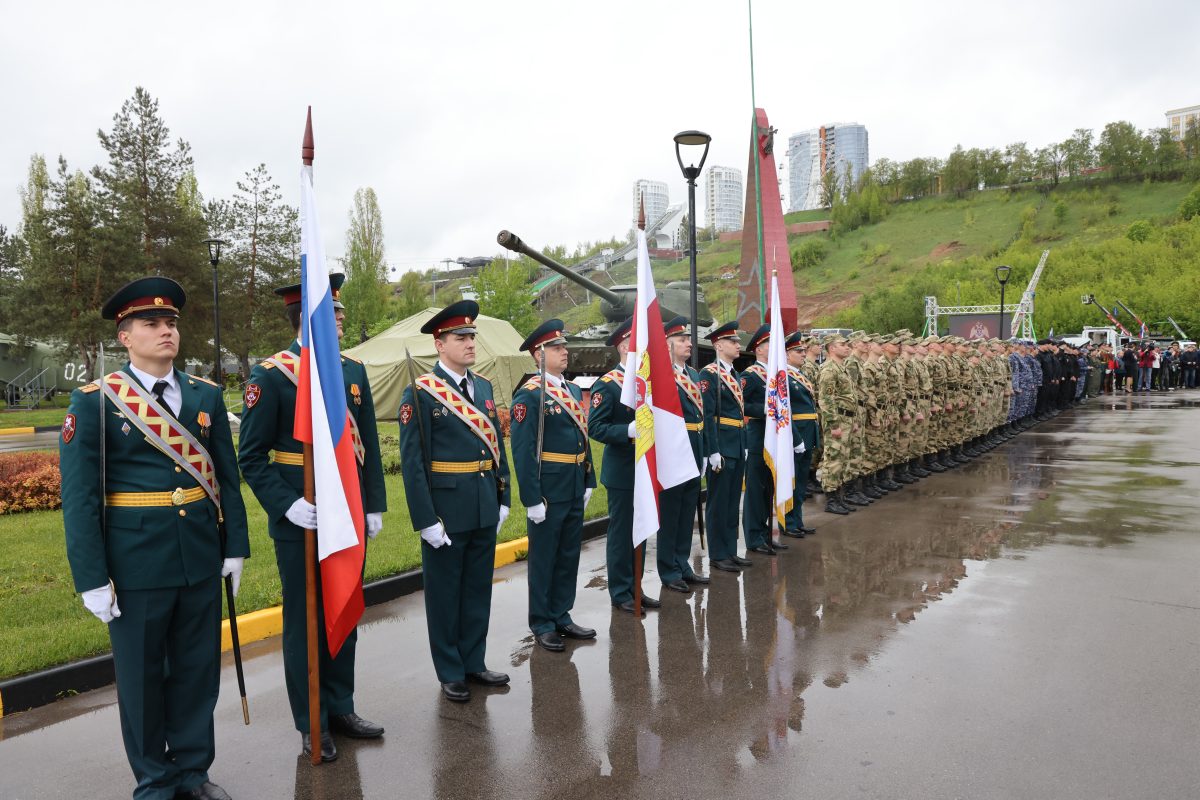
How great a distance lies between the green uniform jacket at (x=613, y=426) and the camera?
5.77 m

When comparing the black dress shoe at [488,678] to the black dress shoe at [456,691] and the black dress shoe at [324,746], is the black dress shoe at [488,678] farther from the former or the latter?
the black dress shoe at [324,746]

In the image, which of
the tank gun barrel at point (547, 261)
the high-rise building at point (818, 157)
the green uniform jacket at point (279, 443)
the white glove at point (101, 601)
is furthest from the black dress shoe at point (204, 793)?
the high-rise building at point (818, 157)

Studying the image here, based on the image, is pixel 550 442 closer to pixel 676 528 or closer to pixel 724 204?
pixel 676 528

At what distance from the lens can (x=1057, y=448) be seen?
47.2 feet

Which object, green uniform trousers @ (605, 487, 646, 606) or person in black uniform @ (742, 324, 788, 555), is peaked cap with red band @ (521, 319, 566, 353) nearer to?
green uniform trousers @ (605, 487, 646, 606)

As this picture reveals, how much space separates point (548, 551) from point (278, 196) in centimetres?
3470

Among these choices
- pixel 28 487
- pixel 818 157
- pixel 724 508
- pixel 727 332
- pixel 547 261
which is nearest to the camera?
pixel 724 508

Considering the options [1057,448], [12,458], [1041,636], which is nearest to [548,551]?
[1041,636]

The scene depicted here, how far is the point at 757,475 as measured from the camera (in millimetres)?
7551

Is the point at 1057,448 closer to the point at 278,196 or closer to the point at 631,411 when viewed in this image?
the point at 631,411

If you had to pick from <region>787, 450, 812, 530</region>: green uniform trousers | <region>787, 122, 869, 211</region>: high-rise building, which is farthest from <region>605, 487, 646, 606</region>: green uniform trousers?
<region>787, 122, 869, 211</region>: high-rise building

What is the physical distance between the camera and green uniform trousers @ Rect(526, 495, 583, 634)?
5.11m

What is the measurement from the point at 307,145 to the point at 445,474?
66.9 inches

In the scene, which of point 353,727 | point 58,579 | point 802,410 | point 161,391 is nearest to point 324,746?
point 353,727
